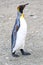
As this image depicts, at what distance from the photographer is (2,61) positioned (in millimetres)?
5027

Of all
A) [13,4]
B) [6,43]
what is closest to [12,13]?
[13,4]

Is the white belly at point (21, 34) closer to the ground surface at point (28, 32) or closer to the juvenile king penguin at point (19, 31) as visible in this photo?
the juvenile king penguin at point (19, 31)

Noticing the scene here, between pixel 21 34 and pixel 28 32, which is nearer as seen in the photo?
pixel 21 34

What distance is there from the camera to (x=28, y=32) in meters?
6.55

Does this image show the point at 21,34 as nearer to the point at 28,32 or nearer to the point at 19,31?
the point at 19,31

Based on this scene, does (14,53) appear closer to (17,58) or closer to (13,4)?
(17,58)

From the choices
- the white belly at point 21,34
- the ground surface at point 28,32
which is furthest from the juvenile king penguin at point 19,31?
the ground surface at point 28,32

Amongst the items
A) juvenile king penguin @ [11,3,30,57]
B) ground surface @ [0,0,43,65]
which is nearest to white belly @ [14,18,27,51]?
juvenile king penguin @ [11,3,30,57]

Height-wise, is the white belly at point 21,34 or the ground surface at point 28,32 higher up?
the white belly at point 21,34

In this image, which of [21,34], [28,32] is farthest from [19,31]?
[28,32]

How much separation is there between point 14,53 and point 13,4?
4066mm

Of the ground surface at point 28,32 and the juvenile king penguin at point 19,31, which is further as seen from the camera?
the ground surface at point 28,32

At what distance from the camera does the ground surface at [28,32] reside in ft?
16.5

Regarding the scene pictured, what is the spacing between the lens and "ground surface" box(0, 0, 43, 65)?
5.04 metres
